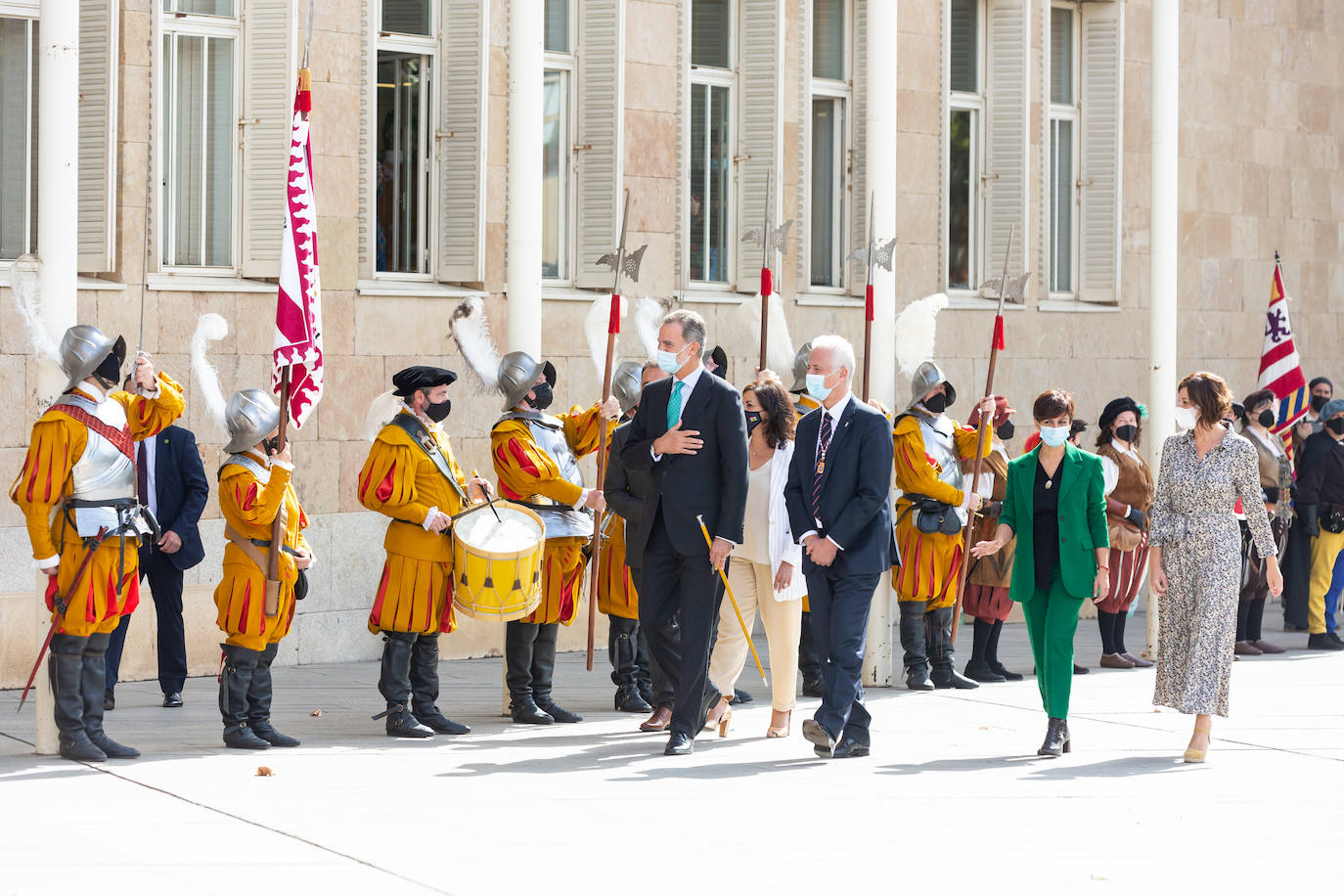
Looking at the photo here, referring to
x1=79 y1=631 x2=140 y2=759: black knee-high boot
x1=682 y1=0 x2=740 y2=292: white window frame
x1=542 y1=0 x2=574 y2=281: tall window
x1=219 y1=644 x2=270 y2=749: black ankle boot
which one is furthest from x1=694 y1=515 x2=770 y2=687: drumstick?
x1=682 y1=0 x2=740 y2=292: white window frame

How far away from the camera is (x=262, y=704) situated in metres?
9.05

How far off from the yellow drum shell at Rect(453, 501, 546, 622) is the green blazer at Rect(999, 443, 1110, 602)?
2269 mm

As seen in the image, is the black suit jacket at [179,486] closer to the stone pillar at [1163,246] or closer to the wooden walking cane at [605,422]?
the wooden walking cane at [605,422]

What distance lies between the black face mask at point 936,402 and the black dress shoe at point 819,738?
10.6ft

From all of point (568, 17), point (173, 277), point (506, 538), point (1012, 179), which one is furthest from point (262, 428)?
point (1012, 179)

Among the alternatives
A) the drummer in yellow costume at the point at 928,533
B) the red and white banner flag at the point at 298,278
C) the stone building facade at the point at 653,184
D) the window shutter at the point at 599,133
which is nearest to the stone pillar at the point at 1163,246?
the stone building facade at the point at 653,184

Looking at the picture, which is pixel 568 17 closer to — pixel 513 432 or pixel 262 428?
pixel 513 432

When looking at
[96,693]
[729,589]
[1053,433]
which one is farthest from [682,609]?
[96,693]

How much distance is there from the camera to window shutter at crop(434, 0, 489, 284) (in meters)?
13.4

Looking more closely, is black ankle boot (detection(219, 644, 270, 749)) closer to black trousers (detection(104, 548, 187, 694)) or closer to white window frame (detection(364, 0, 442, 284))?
black trousers (detection(104, 548, 187, 694))

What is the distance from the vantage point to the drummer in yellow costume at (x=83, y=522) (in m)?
8.38

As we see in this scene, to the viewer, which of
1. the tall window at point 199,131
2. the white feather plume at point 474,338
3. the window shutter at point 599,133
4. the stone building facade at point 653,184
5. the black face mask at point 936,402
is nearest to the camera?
the white feather plume at point 474,338

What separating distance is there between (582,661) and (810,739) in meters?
4.60

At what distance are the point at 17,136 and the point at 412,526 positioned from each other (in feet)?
13.8
